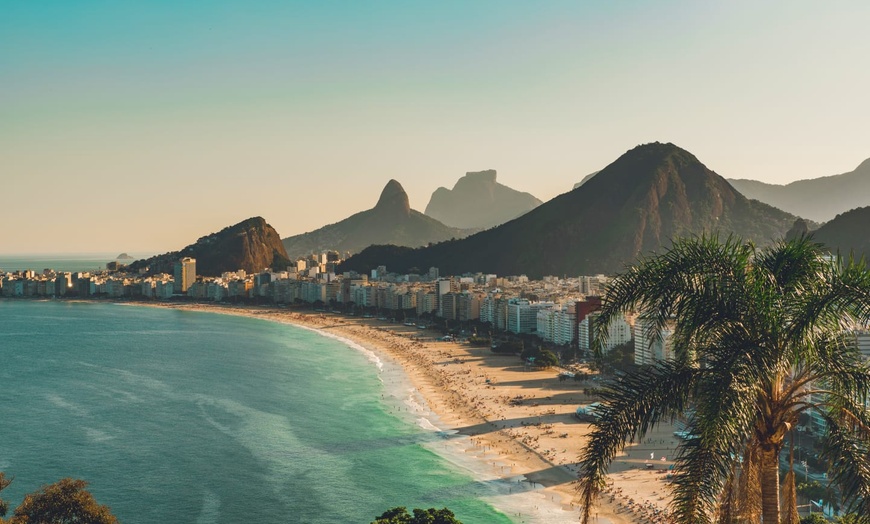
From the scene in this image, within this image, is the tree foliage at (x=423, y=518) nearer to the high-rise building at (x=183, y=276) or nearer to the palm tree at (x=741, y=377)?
the palm tree at (x=741, y=377)

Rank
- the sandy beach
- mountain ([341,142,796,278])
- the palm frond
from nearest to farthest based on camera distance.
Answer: the palm frond, the sandy beach, mountain ([341,142,796,278])

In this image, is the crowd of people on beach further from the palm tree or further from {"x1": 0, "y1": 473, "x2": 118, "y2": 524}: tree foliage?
{"x1": 0, "y1": 473, "x2": 118, "y2": 524}: tree foliage

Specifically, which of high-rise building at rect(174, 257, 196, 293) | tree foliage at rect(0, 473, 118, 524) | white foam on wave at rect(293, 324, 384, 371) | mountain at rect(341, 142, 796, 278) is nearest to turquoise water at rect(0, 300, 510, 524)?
white foam on wave at rect(293, 324, 384, 371)

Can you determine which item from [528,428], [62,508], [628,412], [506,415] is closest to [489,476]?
[528,428]

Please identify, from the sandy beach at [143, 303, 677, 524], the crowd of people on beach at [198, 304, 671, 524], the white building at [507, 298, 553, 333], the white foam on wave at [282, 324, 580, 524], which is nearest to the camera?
the white foam on wave at [282, 324, 580, 524]

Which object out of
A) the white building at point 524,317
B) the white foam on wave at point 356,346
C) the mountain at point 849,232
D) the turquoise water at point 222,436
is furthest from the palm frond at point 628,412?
the mountain at point 849,232

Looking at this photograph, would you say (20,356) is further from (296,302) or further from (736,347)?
(736,347)
